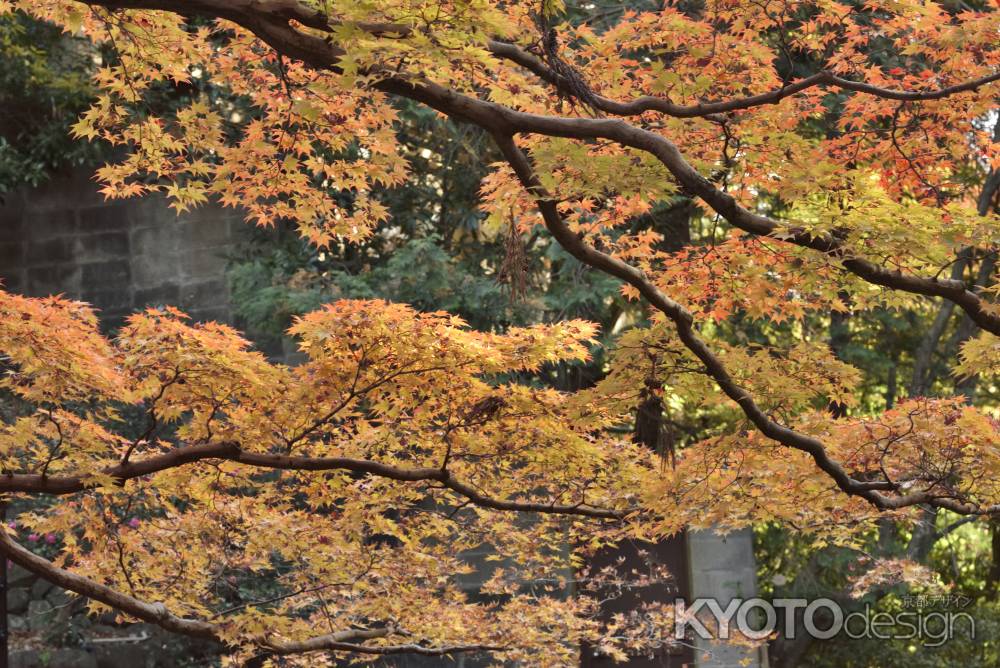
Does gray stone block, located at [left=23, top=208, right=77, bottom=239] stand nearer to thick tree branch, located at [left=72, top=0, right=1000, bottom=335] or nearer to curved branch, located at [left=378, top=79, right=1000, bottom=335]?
thick tree branch, located at [left=72, top=0, right=1000, bottom=335]

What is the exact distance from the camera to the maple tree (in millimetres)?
5605

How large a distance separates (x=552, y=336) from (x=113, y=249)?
7.41 m

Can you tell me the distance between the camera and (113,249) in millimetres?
12477

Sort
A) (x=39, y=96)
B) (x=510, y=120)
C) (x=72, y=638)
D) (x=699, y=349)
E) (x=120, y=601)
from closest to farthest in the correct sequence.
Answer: (x=510, y=120), (x=699, y=349), (x=120, y=601), (x=72, y=638), (x=39, y=96)

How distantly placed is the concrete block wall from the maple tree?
15.9ft

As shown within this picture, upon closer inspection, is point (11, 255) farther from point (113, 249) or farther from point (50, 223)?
point (113, 249)

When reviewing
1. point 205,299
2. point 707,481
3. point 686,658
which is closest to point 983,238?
point 707,481

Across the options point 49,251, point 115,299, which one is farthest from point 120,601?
point 49,251

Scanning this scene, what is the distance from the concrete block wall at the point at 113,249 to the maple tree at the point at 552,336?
4.84 meters

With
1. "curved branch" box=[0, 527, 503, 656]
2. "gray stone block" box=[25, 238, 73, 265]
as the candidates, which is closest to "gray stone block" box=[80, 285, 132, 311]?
"gray stone block" box=[25, 238, 73, 265]

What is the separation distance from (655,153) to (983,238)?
1432mm

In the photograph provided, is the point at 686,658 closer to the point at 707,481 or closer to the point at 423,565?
the point at 423,565

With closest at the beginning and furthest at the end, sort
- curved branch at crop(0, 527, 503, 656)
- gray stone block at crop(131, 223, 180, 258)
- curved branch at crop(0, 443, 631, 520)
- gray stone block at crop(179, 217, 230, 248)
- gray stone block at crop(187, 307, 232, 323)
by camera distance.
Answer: curved branch at crop(0, 443, 631, 520) < curved branch at crop(0, 527, 503, 656) < gray stone block at crop(187, 307, 232, 323) < gray stone block at crop(179, 217, 230, 248) < gray stone block at crop(131, 223, 180, 258)

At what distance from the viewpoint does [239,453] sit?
20.4 feet
